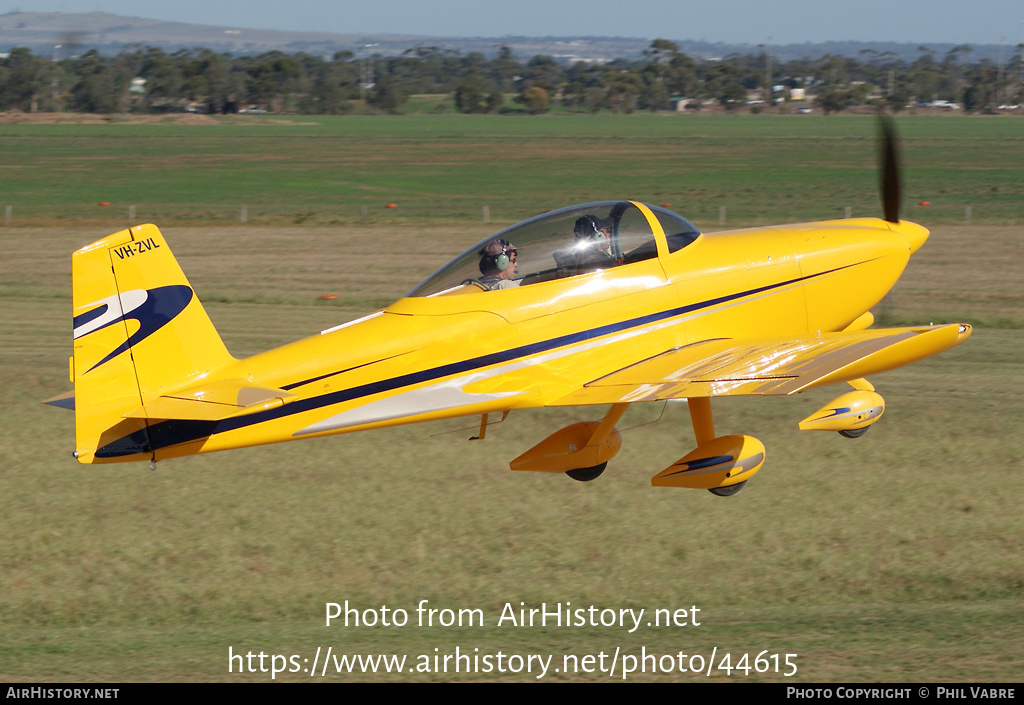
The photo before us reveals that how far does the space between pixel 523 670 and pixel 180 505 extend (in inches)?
191

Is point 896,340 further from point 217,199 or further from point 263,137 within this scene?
point 263,137

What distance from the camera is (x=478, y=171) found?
68.1m

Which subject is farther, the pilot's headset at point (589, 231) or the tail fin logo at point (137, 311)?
the pilot's headset at point (589, 231)

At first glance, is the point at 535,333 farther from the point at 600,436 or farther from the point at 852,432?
the point at 852,432

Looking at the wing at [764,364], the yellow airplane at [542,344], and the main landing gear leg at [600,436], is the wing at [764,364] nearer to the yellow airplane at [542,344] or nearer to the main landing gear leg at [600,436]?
the yellow airplane at [542,344]

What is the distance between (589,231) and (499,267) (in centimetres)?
88

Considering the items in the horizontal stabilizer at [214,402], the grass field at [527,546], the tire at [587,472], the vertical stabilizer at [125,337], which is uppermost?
the vertical stabilizer at [125,337]

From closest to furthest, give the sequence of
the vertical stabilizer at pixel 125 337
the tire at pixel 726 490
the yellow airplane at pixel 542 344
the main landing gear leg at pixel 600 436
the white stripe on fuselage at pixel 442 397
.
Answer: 1. the vertical stabilizer at pixel 125 337
2. the yellow airplane at pixel 542 344
3. the white stripe on fuselage at pixel 442 397
4. the tire at pixel 726 490
5. the main landing gear leg at pixel 600 436

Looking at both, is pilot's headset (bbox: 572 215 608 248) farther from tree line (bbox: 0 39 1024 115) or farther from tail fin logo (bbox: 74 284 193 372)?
tree line (bbox: 0 39 1024 115)

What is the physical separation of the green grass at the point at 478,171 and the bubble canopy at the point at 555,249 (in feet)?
94.1

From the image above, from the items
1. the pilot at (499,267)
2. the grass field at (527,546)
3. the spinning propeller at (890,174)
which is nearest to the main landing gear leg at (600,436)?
the grass field at (527,546)

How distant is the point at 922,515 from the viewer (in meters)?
11.0

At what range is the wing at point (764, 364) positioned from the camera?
8430mm

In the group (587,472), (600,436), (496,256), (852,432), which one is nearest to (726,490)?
(600,436)
